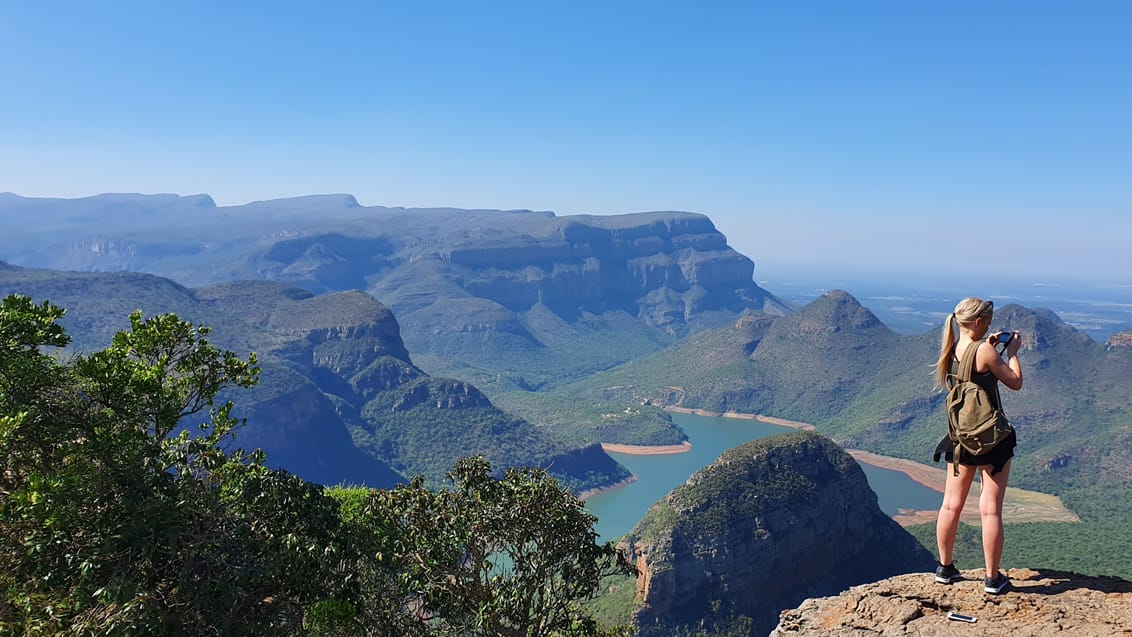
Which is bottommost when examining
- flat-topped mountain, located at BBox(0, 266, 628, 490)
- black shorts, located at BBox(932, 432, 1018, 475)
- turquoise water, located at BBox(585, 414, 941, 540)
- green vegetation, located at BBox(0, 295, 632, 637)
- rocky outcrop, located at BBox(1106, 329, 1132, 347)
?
turquoise water, located at BBox(585, 414, 941, 540)

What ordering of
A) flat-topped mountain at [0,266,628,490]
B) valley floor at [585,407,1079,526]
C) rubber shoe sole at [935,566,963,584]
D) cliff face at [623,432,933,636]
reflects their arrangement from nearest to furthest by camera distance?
rubber shoe sole at [935,566,963,584], cliff face at [623,432,933,636], valley floor at [585,407,1079,526], flat-topped mountain at [0,266,628,490]

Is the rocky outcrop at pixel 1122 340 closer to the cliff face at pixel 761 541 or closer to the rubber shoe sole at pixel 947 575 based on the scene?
the cliff face at pixel 761 541

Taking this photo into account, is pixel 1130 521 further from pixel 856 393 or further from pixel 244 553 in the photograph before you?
pixel 244 553

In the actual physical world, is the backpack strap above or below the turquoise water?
above

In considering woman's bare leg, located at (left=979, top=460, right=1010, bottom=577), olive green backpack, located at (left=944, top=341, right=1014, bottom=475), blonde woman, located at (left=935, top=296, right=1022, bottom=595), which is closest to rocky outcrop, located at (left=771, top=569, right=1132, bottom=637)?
blonde woman, located at (left=935, top=296, right=1022, bottom=595)

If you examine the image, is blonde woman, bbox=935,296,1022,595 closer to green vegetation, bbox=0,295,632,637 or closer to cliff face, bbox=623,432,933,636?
green vegetation, bbox=0,295,632,637

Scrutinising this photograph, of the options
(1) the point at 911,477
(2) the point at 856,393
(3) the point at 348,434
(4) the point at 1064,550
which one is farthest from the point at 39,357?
(2) the point at 856,393

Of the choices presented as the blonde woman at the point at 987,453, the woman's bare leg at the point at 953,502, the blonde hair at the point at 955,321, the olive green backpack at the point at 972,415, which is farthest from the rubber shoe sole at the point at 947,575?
the blonde hair at the point at 955,321

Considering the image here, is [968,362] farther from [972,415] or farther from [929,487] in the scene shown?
[929,487]
